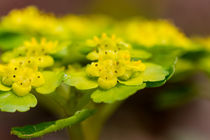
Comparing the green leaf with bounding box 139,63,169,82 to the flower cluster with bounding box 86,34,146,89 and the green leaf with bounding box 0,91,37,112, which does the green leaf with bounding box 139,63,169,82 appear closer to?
the flower cluster with bounding box 86,34,146,89

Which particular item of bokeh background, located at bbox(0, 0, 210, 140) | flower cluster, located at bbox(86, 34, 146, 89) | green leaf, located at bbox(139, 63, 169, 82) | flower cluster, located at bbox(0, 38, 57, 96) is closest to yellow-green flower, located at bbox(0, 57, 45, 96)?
flower cluster, located at bbox(0, 38, 57, 96)

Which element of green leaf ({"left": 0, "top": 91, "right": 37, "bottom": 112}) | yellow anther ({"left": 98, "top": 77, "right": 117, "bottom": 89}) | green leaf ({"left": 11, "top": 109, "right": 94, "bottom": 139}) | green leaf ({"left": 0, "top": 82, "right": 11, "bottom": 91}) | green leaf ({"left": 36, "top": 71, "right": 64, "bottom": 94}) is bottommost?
green leaf ({"left": 11, "top": 109, "right": 94, "bottom": 139})

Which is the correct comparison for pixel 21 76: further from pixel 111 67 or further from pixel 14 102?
pixel 111 67

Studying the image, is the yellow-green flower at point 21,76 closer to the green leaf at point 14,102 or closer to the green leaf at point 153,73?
the green leaf at point 14,102

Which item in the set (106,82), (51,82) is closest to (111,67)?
(106,82)

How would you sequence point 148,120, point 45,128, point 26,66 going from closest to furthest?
point 45,128 < point 26,66 < point 148,120

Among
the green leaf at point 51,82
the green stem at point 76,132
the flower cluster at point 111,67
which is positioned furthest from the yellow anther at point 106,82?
the green stem at point 76,132
